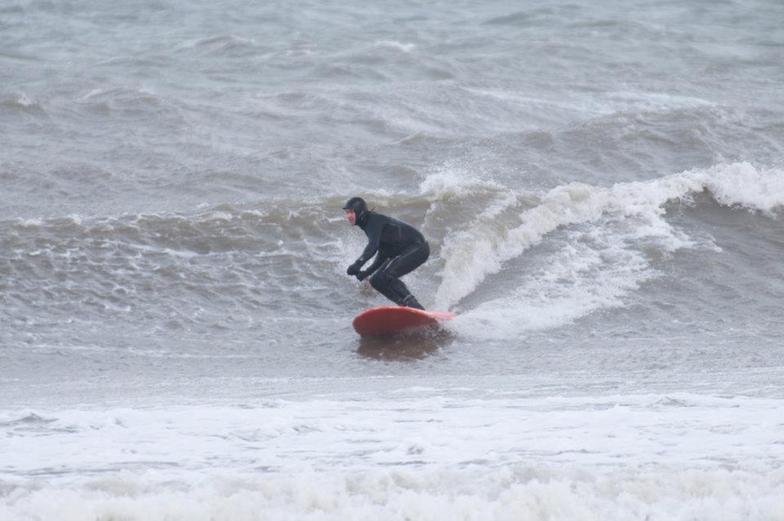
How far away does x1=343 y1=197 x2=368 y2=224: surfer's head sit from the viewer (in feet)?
39.0

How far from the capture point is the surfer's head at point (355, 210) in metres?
11.9

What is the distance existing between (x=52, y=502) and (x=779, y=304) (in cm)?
897

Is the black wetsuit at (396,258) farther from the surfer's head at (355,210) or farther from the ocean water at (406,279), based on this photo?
the ocean water at (406,279)

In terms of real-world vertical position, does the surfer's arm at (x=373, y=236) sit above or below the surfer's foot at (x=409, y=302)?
above

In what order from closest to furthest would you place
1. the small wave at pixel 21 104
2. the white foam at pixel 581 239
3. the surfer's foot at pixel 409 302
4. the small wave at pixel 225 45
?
the surfer's foot at pixel 409 302 → the white foam at pixel 581 239 → the small wave at pixel 21 104 → the small wave at pixel 225 45

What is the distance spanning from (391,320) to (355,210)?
1.15m

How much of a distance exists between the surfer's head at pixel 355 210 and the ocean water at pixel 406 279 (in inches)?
47.6

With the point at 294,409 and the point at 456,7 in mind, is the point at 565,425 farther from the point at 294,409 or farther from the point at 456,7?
the point at 456,7

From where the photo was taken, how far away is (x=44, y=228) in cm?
1487

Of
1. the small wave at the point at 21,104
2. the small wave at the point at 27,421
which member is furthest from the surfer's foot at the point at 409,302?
the small wave at the point at 21,104

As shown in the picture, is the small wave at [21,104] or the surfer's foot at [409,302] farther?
the small wave at [21,104]

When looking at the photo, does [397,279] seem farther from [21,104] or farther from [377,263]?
[21,104]

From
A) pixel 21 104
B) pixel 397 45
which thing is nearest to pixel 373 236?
pixel 21 104

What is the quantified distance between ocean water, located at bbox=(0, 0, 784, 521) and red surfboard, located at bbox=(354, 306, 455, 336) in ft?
0.60
